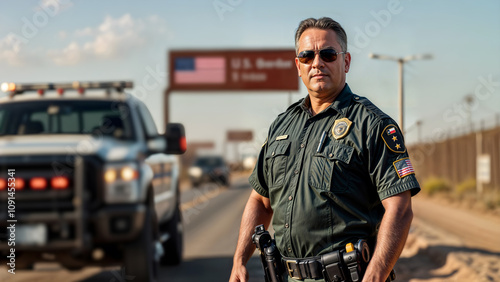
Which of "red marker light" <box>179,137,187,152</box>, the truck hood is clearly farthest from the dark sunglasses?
"red marker light" <box>179,137,187,152</box>

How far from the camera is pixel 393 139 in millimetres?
3041

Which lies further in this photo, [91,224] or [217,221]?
[217,221]

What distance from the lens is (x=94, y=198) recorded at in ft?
22.2

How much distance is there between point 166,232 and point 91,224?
274 cm

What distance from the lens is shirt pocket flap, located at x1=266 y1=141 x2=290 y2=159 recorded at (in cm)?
337

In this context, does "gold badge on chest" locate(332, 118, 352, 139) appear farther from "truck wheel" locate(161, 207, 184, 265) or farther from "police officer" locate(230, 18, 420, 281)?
"truck wheel" locate(161, 207, 184, 265)

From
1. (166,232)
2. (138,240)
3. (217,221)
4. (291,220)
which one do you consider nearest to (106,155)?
(138,240)

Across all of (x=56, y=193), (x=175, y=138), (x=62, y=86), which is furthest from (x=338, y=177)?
(x=62, y=86)

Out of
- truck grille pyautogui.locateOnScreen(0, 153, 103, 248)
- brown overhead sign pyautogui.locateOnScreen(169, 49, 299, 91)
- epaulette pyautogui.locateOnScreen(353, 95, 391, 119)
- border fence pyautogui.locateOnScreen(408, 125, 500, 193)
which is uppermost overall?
brown overhead sign pyautogui.locateOnScreen(169, 49, 299, 91)

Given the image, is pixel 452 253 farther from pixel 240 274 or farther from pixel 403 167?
pixel 403 167

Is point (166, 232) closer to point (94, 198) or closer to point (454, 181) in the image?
point (94, 198)

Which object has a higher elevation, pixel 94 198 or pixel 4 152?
pixel 4 152

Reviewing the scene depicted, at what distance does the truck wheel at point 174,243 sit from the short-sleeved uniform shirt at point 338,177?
20.6ft

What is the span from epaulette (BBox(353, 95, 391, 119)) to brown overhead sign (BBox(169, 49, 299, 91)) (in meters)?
29.7
